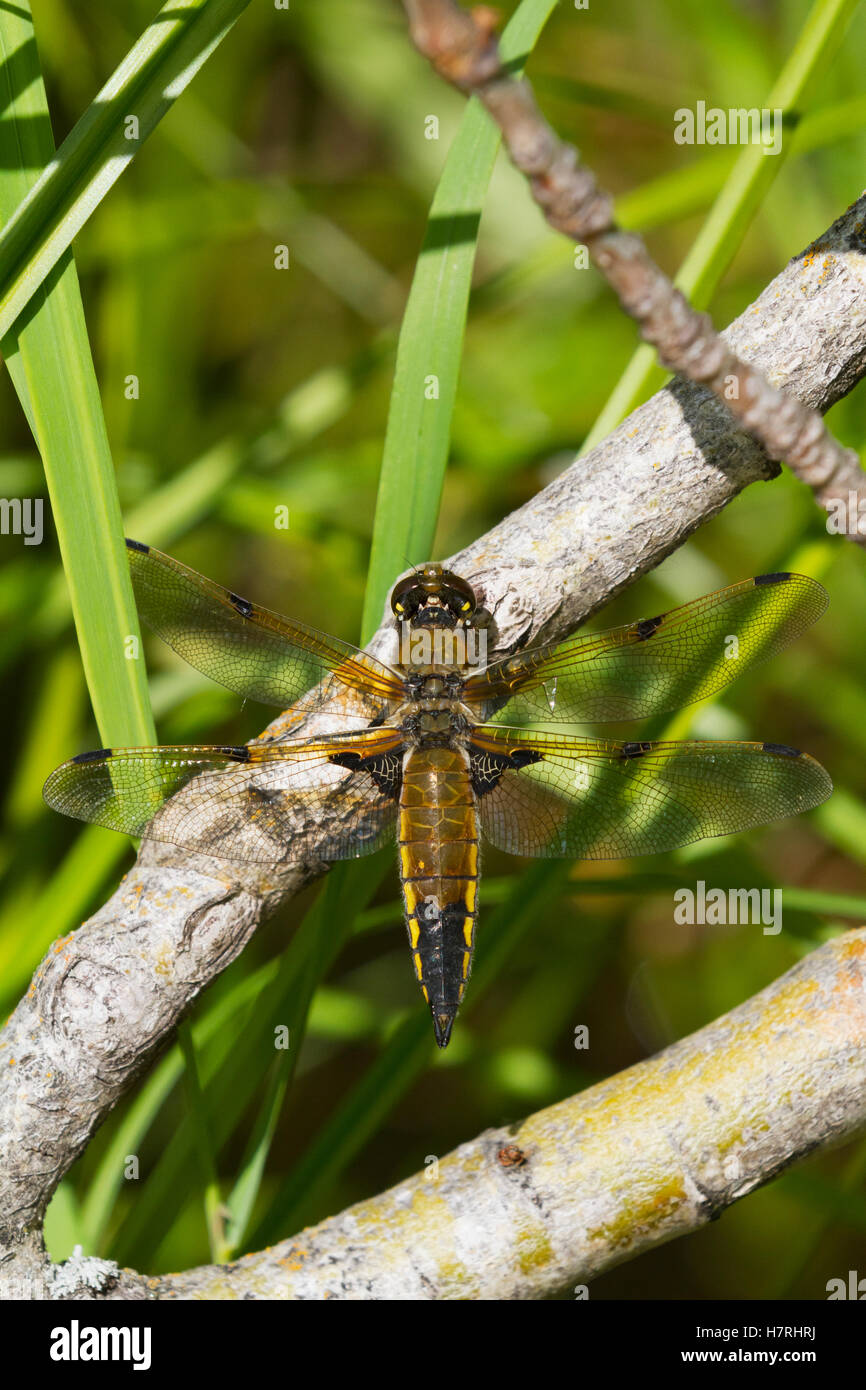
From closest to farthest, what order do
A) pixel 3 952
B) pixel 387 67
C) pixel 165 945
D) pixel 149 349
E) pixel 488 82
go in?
pixel 488 82, pixel 165 945, pixel 3 952, pixel 149 349, pixel 387 67

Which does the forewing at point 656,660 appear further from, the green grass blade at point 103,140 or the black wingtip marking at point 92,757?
the green grass blade at point 103,140

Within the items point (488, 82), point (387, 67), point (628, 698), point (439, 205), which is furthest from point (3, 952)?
point (387, 67)

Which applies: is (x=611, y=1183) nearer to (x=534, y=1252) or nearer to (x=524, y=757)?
(x=534, y=1252)

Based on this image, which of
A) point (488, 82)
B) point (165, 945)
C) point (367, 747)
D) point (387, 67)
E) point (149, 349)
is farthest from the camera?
point (387, 67)

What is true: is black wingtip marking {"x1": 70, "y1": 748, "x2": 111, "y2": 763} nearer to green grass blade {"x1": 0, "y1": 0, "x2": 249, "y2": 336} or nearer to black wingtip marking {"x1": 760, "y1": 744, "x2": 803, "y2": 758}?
green grass blade {"x1": 0, "y1": 0, "x2": 249, "y2": 336}

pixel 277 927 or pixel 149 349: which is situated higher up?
pixel 149 349

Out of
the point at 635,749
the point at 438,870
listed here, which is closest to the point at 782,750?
the point at 635,749
